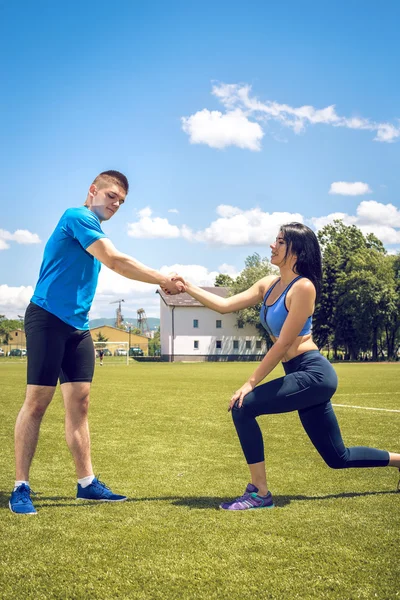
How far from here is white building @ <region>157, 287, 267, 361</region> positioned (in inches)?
2997

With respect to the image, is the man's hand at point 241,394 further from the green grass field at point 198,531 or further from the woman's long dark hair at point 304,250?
the woman's long dark hair at point 304,250

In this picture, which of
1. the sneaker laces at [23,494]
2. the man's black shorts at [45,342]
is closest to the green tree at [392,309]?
the man's black shorts at [45,342]

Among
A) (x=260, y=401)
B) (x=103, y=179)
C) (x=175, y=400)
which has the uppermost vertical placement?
(x=103, y=179)

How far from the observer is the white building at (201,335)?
250 feet

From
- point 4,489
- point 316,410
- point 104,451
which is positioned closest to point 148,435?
point 104,451

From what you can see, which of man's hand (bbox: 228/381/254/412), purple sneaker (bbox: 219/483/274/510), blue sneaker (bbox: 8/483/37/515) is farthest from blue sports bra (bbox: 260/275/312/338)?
blue sneaker (bbox: 8/483/37/515)

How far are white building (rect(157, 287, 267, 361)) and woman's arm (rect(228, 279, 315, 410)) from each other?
70.5m

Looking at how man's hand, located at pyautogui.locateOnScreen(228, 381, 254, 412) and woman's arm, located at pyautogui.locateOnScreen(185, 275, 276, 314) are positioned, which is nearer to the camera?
man's hand, located at pyautogui.locateOnScreen(228, 381, 254, 412)

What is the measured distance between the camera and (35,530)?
147 inches

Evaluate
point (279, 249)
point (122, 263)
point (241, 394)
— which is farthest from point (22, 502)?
point (279, 249)

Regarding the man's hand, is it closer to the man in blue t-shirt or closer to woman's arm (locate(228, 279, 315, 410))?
woman's arm (locate(228, 279, 315, 410))

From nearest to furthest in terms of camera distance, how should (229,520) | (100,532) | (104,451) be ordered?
(100,532) → (229,520) → (104,451)

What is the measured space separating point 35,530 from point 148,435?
182 inches

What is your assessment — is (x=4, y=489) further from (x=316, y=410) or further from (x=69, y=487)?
(x=316, y=410)
